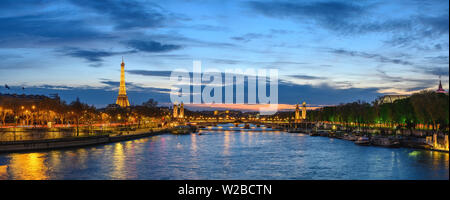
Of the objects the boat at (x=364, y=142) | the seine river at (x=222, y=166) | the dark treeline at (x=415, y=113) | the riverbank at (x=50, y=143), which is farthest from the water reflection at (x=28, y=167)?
the dark treeline at (x=415, y=113)

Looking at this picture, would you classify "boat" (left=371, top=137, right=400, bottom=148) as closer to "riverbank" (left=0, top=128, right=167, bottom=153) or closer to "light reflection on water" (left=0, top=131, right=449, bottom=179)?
"light reflection on water" (left=0, top=131, right=449, bottom=179)

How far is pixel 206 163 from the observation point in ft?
118

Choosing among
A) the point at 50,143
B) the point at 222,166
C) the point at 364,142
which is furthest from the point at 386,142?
the point at 50,143

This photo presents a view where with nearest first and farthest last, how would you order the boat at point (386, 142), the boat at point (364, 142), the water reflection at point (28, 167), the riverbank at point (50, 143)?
the water reflection at point (28, 167) < the riverbank at point (50, 143) < the boat at point (386, 142) < the boat at point (364, 142)

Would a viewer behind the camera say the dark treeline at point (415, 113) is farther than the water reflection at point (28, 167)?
Yes

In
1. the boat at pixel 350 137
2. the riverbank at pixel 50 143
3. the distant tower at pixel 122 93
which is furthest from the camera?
the distant tower at pixel 122 93

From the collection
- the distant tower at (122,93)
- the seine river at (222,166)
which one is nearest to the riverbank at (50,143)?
the seine river at (222,166)

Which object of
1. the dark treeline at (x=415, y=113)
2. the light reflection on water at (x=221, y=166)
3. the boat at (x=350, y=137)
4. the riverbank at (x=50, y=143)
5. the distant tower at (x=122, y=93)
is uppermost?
the distant tower at (x=122, y=93)

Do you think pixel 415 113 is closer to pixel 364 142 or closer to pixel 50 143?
pixel 364 142

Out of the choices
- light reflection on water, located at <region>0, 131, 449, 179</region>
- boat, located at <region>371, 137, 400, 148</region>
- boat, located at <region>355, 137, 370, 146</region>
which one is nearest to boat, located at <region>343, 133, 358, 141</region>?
boat, located at <region>355, 137, 370, 146</region>

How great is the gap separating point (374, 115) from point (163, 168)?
160ft

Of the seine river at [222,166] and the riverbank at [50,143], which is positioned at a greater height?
the riverbank at [50,143]

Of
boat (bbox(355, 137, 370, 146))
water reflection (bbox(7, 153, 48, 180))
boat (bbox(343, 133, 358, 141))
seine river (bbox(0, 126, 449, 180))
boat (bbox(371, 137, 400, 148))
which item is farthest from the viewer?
boat (bbox(343, 133, 358, 141))

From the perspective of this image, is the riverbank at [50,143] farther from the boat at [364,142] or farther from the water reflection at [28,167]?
the boat at [364,142]
